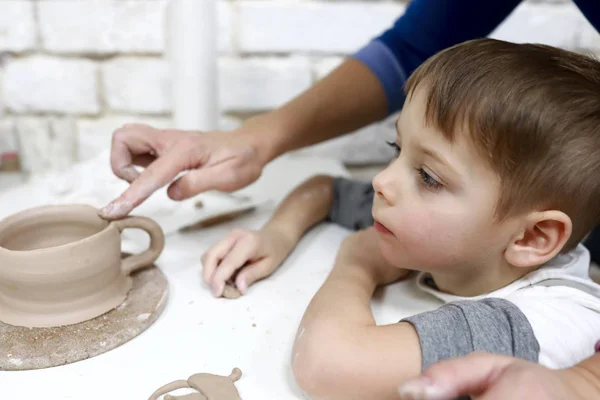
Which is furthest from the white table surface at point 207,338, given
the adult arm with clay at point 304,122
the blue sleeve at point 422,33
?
the blue sleeve at point 422,33

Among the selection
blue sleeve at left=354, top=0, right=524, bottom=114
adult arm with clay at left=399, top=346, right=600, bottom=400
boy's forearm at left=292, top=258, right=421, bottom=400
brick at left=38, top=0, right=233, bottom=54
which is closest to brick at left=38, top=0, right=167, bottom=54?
brick at left=38, top=0, right=233, bottom=54

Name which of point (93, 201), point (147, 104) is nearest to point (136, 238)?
point (93, 201)

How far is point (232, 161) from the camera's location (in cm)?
66

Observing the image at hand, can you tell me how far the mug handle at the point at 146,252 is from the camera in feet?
1.91

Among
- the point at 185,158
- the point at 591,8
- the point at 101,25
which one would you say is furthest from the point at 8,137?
the point at 591,8

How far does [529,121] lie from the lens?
0.47 meters

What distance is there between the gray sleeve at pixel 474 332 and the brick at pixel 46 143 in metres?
0.82

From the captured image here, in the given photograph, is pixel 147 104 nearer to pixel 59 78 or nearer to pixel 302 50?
pixel 59 78

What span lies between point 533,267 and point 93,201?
587mm

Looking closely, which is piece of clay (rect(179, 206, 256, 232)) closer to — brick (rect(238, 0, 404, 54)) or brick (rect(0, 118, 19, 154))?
brick (rect(238, 0, 404, 54))

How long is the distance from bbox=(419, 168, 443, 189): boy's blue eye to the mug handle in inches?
11.2

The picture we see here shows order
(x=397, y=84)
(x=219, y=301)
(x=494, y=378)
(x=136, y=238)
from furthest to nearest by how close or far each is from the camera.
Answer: (x=397, y=84) < (x=136, y=238) < (x=219, y=301) < (x=494, y=378)

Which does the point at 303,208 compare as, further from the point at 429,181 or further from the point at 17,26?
the point at 17,26

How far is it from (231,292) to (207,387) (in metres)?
0.16
